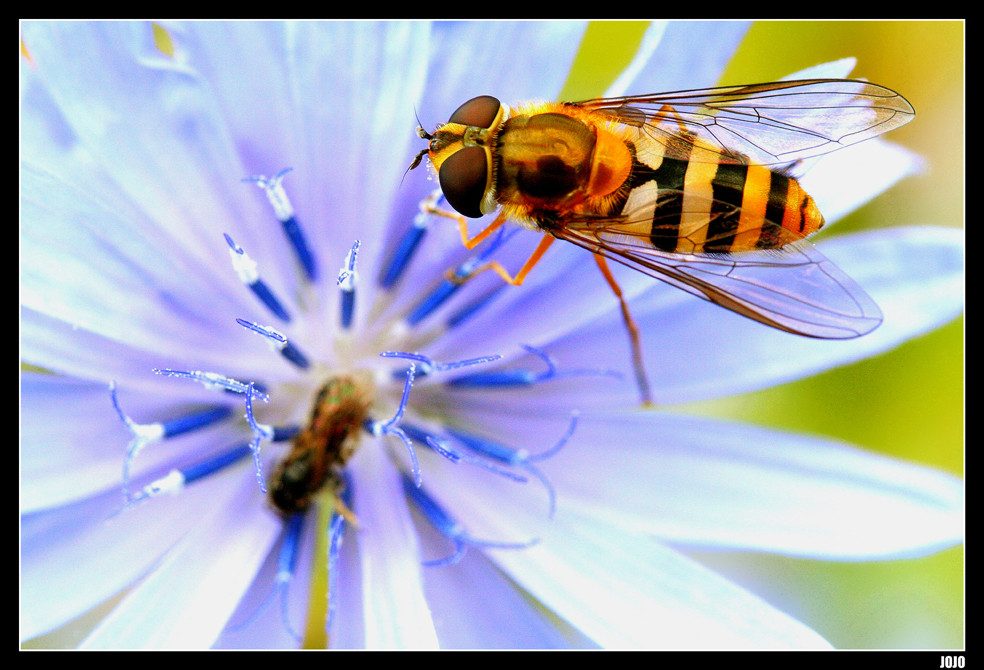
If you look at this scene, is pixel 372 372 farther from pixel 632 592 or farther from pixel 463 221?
pixel 632 592

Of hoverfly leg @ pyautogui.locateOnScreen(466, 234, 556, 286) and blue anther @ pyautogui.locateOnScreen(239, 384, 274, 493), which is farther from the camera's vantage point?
hoverfly leg @ pyautogui.locateOnScreen(466, 234, 556, 286)

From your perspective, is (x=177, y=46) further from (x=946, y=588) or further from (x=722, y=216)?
(x=946, y=588)

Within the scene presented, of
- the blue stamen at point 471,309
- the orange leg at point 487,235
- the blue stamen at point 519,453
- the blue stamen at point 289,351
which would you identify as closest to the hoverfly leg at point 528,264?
the orange leg at point 487,235

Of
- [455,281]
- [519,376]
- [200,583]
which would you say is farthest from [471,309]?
[200,583]

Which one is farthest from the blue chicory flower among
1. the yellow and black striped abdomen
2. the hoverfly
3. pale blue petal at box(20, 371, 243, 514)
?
the yellow and black striped abdomen

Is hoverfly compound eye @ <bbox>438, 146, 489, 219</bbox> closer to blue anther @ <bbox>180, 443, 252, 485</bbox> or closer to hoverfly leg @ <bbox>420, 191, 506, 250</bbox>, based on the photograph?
hoverfly leg @ <bbox>420, 191, 506, 250</bbox>
